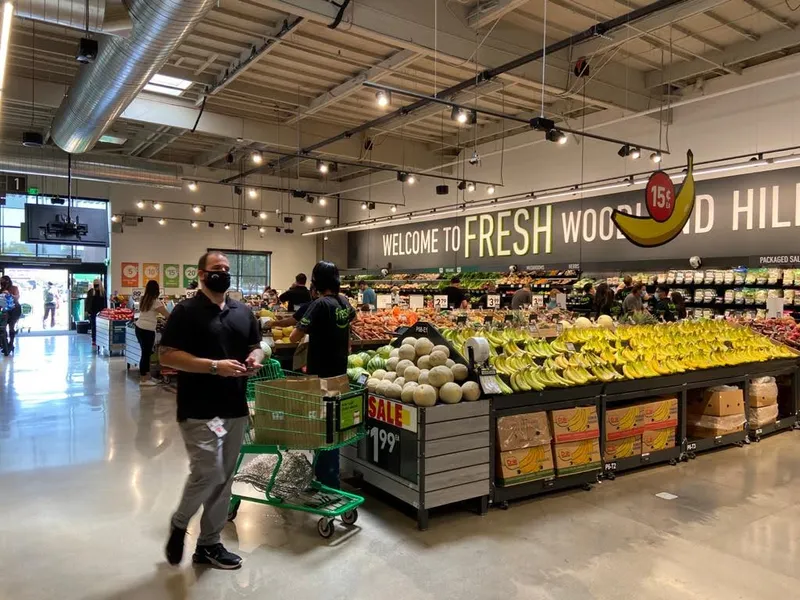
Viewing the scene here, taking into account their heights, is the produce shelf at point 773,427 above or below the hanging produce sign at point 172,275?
below

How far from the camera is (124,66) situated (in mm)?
6691

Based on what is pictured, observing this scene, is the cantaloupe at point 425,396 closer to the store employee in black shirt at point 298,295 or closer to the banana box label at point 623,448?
the banana box label at point 623,448

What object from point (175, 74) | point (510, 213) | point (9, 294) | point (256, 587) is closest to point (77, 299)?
point (9, 294)

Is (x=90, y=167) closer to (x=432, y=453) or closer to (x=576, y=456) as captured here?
(x=432, y=453)

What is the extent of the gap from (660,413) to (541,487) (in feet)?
5.21

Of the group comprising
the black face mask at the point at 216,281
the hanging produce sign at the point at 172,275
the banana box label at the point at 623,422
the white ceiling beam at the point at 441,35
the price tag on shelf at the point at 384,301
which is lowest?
the banana box label at the point at 623,422

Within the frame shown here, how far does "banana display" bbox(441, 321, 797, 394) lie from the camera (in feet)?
14.6

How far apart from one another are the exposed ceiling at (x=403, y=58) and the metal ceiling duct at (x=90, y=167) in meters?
0.92

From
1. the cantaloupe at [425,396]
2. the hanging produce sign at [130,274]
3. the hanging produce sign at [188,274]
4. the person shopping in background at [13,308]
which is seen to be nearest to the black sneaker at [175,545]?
the cantaloupe at [425,396]

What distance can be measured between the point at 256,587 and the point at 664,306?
26.4 ft

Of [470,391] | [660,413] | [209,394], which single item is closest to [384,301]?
[660,413]

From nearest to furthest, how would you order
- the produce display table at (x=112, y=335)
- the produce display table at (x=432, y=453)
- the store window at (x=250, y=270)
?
1. the produce display table at (x=432, y=453)
2. the produce display table at (x=112, y=335)
3. the store window at (x=250, y=270)

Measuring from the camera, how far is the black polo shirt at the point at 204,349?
3016 millimetres

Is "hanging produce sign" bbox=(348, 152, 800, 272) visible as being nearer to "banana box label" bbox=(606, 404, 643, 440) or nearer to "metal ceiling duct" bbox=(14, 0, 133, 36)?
"banana box label" bbox=(606, 404, 643, 440)
